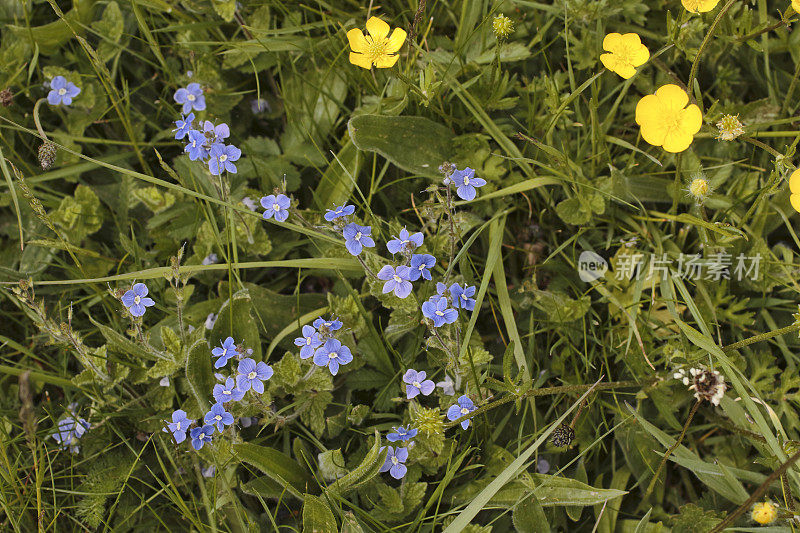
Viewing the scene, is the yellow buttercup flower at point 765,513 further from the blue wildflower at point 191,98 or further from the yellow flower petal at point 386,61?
the blue wildflower at point 191,98

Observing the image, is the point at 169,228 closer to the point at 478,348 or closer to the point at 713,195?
the point at 478,348

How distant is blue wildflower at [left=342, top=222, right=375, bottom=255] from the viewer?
209 cm

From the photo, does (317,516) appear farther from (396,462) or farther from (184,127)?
(184,127)

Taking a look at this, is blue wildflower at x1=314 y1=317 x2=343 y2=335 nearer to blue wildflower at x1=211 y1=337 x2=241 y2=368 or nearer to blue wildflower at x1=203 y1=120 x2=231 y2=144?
blue wildflower at x1=211 y1=337 x2=241 y2=368

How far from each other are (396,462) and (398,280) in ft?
2.16

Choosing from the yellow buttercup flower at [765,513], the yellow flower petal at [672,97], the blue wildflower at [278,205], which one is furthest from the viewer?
the yellow flower petal at [672,97]

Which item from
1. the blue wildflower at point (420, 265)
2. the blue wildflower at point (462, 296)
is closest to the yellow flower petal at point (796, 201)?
the blue wildflower at point (462, 296)

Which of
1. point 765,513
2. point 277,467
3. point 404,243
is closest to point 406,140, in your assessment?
point 404,243

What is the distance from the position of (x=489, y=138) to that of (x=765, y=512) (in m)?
1.68

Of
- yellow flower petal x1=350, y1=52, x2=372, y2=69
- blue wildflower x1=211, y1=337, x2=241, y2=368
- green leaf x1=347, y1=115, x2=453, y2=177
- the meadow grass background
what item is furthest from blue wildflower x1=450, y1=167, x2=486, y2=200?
blue wildflower x1=211, y1=337, x2=241, y2=368

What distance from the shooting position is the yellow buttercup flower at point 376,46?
238 centimetres

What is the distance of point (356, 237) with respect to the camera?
2.11 metres

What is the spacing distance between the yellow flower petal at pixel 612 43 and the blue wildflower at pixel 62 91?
2.29 m

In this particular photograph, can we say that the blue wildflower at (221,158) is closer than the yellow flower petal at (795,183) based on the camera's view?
No
